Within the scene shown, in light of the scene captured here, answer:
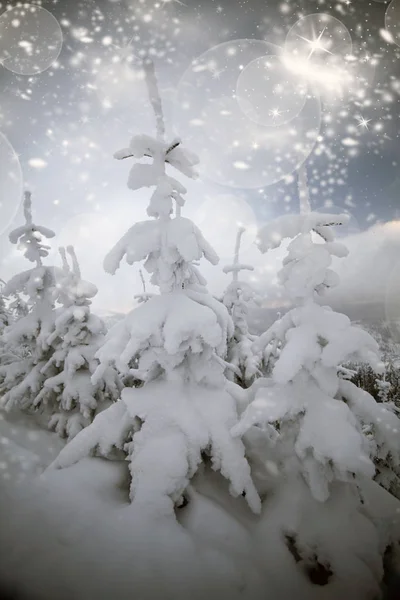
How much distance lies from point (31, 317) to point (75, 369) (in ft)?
11.9

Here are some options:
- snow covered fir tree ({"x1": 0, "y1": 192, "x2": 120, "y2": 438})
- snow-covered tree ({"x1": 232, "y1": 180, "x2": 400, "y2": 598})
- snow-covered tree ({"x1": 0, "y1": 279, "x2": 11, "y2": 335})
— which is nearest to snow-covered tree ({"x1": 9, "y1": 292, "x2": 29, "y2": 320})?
snow-covered tree ({"x1": 0, "y1": 279, "x2": 11, "y2": 335})

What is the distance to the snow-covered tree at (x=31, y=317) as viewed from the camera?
1168 centimetres

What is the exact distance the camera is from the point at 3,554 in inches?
145

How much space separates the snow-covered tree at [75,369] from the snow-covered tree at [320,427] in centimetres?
702

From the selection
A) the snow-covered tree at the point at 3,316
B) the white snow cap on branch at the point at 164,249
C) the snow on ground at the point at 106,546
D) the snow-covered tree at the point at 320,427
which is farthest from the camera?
the snow-covered tree at the point at 3,316

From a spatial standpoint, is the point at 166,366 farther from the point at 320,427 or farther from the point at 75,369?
the point at 75,369

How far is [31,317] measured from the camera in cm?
1228

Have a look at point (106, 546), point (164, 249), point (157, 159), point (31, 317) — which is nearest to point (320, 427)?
point (106, 546)

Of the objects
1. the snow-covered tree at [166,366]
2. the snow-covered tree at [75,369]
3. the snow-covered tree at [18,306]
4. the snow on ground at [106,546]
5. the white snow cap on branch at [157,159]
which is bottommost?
the snow-covered tree at [18,306]

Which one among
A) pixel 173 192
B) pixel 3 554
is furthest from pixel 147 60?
pixel 3 554

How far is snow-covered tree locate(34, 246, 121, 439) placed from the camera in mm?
10414

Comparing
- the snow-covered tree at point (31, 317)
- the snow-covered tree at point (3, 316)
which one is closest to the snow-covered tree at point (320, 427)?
the snow-covered tree at point (31, 317)

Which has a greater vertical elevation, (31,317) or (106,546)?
(106,546)

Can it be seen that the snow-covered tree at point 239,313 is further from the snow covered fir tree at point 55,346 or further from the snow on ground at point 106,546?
the snow on ground at point 106,546
